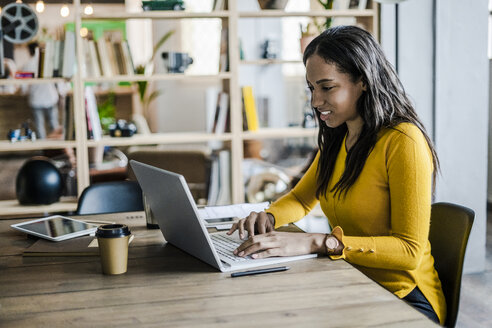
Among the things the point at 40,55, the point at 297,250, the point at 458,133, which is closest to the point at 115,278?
the point at 297,250

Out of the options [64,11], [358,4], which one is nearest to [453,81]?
[358,4]

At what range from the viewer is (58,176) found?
326 cm

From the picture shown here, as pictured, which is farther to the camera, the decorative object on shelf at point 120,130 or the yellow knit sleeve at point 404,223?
the decorative object on shelf at point 120,130

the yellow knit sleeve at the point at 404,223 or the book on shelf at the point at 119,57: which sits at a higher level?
the book on shelf at the point at 119,57

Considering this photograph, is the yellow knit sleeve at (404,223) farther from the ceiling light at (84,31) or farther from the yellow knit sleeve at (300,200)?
the ceiling light at (84,31)

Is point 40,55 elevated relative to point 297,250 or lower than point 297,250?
elevated

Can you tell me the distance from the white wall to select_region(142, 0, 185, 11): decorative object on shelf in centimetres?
130

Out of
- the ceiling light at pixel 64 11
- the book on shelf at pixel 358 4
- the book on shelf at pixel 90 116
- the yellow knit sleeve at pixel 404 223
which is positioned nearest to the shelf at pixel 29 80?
the book on shelf at pixel 90 116

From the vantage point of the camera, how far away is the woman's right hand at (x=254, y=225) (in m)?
1.62

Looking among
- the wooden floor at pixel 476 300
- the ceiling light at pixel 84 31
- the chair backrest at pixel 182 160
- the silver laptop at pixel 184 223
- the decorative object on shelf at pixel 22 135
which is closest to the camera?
the silver laptop at pixel 184 223

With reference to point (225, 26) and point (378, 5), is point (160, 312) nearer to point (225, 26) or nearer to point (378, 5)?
point (225, 26)

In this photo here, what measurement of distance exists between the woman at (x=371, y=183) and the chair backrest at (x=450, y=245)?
0.10 ft

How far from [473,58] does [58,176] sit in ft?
8.71

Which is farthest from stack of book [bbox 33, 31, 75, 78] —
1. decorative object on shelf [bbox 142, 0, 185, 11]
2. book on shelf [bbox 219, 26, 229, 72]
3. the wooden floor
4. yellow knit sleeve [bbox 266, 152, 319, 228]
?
the wooden floor
